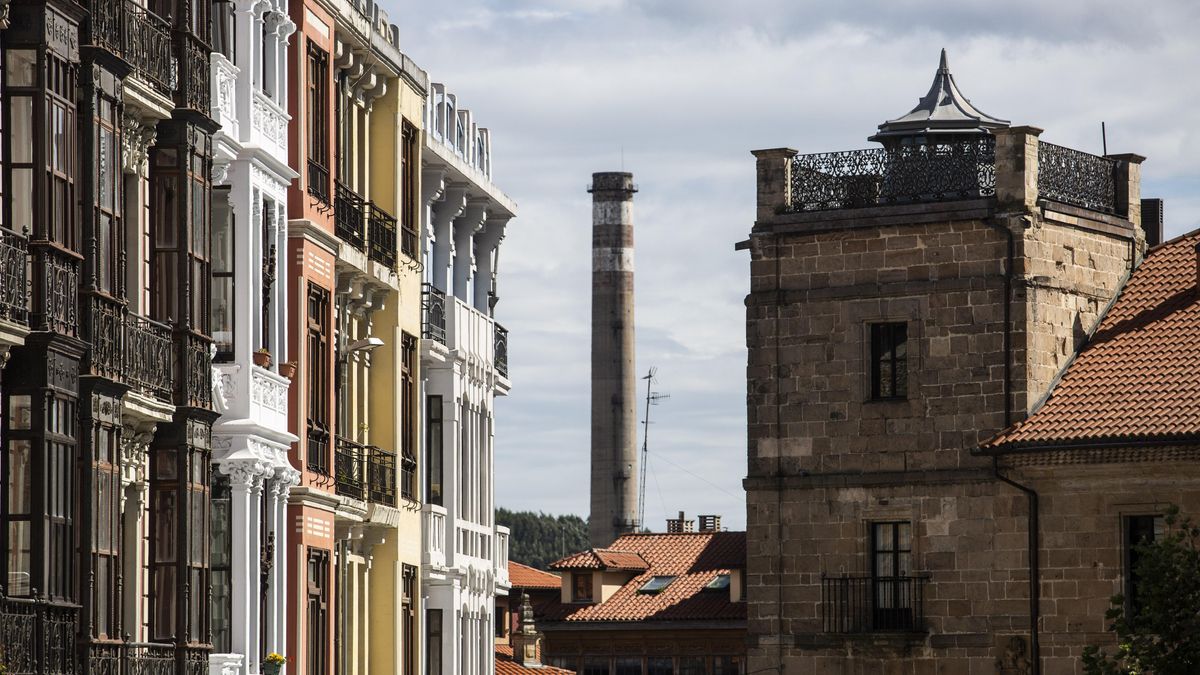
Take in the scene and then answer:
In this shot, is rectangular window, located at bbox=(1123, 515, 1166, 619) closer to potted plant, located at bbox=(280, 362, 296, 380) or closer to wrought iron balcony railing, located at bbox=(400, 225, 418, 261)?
wrought iron balcony railing, located at bbox=(400, 225, 418, 261)

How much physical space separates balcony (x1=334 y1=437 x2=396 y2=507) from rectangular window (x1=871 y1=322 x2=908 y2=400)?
1161 cm

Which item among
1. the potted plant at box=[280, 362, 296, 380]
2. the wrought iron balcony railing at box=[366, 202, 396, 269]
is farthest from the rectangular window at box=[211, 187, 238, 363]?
the wrought iron balcony railing at box=[366, 202, 396, 269]

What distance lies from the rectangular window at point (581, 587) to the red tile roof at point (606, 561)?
16.6 inches

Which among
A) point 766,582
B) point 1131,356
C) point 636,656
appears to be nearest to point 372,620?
point 766,582

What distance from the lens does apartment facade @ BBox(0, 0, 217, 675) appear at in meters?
27.0

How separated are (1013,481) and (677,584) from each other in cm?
3557

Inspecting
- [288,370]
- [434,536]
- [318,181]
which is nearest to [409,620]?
[434,536]

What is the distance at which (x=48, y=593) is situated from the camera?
2714 cm

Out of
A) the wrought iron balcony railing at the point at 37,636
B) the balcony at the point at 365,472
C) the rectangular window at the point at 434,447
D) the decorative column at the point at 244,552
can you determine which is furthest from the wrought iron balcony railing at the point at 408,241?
the wrought iron balcony railing at the point at 37,636

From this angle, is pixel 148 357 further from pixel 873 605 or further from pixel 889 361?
pixel 889 361

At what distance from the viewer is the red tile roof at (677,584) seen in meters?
81.9

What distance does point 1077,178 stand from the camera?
52.1m

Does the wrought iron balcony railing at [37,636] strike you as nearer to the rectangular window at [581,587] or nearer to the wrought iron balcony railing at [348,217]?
the wrought iron balcony railing at [348,217]

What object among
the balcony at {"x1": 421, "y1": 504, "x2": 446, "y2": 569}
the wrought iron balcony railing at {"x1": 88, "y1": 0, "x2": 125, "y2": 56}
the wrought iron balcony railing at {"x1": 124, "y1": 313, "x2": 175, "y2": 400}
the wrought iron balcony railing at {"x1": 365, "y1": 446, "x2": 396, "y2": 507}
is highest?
the wrought iron balcony railing at {"x1": 88, "y1": 0, "x2": 125, "y2": 56}
